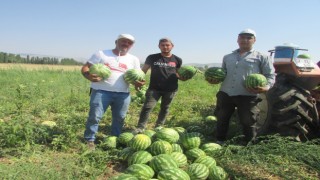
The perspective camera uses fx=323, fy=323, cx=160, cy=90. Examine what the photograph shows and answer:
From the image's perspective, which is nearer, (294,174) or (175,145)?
(294,174)

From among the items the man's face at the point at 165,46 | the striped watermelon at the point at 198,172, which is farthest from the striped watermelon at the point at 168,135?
the man's face at the point at 165,46

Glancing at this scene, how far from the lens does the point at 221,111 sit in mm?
5664

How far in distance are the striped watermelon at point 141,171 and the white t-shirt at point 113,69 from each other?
1.91 metres

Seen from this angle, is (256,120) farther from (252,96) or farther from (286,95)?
(286,95)

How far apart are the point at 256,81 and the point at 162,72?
206 centimetres

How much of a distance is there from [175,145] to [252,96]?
155cm

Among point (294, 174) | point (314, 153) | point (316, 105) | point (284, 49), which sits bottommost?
point (294, 174)

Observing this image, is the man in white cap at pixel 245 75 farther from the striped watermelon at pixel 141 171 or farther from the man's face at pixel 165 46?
the striped watermelon at pixel 141 171

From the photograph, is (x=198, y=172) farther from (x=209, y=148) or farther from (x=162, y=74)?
(x=162, y=74)

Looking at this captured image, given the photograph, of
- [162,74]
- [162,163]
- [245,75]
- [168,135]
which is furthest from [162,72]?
[162,163]

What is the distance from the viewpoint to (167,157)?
13.3ft

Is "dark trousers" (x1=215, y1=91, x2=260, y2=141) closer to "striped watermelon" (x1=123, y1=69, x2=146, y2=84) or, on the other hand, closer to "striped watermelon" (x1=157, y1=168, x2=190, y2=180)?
"striped watermelon" (x1=123, y1=69, x2=146, y2=84)

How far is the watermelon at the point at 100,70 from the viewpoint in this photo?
5.19m

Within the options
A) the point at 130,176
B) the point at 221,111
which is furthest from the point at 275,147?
the point at 130,176
